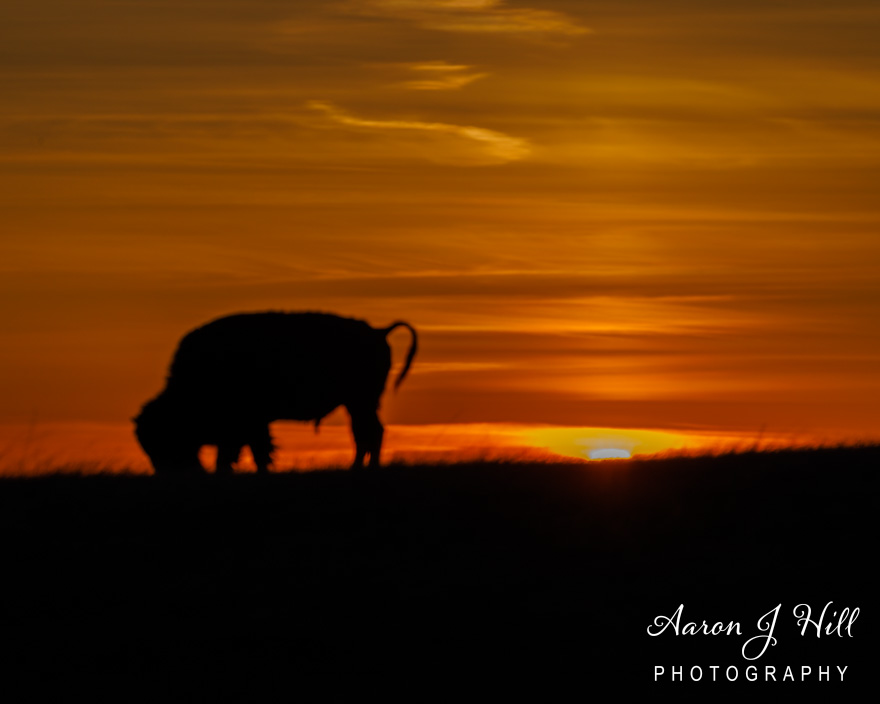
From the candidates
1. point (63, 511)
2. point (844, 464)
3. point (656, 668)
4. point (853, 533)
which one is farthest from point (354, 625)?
point (844, 464)

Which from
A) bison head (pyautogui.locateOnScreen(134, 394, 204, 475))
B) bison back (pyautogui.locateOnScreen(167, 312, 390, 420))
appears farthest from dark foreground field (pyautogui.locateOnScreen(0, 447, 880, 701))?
bison back (pyautogui.locateOnScreen(167, 312, 390, 420))

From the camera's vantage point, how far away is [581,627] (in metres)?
11.9

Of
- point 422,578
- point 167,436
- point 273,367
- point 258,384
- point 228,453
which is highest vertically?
point 422,578

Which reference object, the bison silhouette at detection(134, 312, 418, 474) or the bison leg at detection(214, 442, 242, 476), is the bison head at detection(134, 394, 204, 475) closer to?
the bison silhouette at detection(134, 312, 418, 474)

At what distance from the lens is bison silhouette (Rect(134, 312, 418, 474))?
1897 centimetres

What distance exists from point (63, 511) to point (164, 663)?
9.95 ft

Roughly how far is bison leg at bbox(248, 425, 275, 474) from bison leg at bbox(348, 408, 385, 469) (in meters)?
1.09

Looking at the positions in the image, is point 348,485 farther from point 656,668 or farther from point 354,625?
point 656,668

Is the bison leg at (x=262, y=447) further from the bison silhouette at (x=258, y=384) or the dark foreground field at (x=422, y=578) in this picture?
the dark foreground field at (x=422, y=578)

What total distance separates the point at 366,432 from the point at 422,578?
6647 millimetres

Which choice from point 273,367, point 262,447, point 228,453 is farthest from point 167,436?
point 273,367

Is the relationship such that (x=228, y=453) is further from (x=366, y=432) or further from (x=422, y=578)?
(x=422, y=578)

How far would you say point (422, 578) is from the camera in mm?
12648

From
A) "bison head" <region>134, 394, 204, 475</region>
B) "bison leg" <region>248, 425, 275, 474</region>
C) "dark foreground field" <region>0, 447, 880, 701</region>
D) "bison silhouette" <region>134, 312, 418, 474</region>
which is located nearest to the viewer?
"dark foreground field" <region>0, 447, 880, 701</region>
